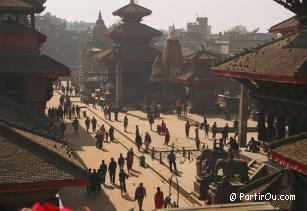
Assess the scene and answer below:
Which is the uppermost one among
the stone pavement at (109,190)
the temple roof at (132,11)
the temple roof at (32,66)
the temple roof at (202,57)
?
the temple roof at (132,11)

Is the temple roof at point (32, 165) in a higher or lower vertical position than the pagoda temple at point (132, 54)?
lower

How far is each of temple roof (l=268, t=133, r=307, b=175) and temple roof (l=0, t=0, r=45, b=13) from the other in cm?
1909

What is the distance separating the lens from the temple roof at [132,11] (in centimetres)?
5856

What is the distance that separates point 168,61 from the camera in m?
55.8

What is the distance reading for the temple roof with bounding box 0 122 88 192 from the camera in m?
12.5

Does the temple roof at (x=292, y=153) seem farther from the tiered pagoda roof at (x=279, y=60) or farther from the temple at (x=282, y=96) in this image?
the tiered pagoda roof at (x=279, y=60)

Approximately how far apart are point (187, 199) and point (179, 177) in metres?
3.04

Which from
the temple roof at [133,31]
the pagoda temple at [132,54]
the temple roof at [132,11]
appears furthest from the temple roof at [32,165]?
the temple roof at [132,11]

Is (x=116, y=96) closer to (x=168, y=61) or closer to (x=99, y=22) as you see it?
(x=168, y=61)

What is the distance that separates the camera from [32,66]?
1100 inches

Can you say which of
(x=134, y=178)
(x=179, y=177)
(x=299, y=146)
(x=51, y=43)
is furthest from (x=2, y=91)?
(x=51, y=43)

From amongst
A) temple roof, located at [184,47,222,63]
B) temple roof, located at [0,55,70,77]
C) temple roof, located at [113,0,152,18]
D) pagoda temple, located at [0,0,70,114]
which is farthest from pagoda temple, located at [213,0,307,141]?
temple roof, located at [113,0,152,18]

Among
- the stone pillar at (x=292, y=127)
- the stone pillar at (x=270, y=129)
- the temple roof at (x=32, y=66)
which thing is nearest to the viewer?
the stone pillar at (x=292, y=127)

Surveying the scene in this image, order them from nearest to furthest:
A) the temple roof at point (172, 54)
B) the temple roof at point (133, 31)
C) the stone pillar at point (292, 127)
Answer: the stone pillar at point (292, 127) < the temple roof at point (172, 54) < the temple roof at point (133, 31)
